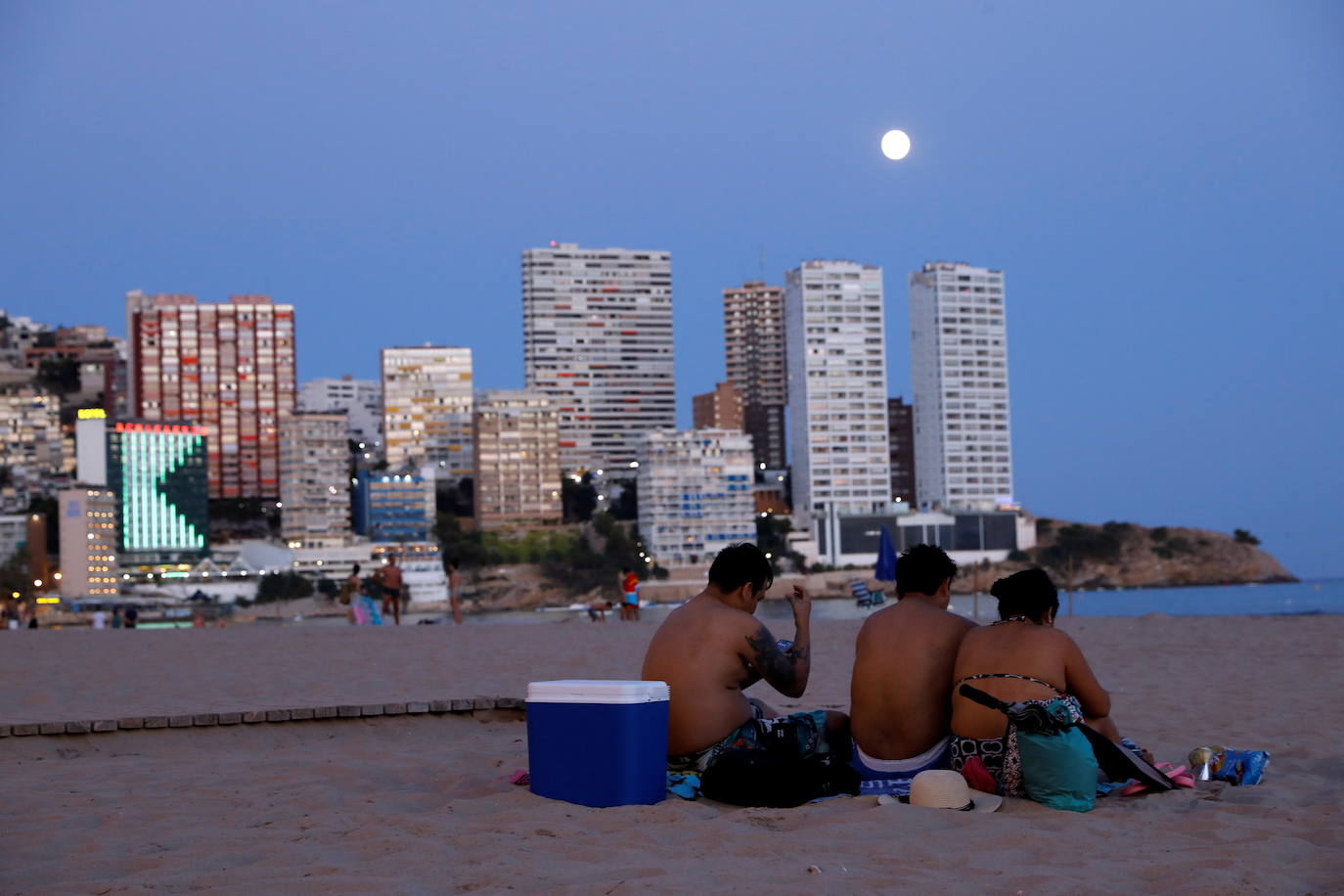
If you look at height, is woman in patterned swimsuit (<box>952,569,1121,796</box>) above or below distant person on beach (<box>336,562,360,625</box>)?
above

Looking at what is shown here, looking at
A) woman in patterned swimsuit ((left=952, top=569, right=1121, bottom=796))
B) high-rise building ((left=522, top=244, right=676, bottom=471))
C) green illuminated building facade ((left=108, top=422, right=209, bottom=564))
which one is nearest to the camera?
woman in patterned swimsuit ((left=952, top=569, right=1121, bottom=796))

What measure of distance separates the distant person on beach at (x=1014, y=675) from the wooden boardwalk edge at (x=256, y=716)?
2.85 meters

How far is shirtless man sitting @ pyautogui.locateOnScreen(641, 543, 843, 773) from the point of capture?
4.96 meters

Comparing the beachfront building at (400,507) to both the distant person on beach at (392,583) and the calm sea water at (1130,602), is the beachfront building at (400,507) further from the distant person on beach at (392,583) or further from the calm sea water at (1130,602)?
the distant person on beach at (392,583)

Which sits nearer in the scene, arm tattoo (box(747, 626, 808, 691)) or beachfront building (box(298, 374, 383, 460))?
arm tattoo (box(747, 626, 808, 691))

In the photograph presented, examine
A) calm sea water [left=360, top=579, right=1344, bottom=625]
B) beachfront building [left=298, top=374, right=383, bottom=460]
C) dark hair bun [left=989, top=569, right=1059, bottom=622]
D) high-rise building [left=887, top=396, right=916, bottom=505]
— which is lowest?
calm sea water [left=360, top=579, right=1344, bottom=625]

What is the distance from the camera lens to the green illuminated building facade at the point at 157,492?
10425 cm

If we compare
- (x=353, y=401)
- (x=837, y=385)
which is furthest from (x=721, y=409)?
(x=353, y=401)

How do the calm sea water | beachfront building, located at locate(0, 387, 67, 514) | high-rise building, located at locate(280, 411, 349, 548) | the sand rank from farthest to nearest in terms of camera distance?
beachfront building, located at locate(0, 387, 67, 514) < high-rise building, located at locate(280, 411, 349, 548) < the calm sea water < the sand

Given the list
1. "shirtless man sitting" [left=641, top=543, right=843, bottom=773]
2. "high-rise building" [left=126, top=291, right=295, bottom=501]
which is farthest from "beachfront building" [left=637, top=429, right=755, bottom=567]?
"shirtless man sitting" [left=641, top=543, right=843, bottom=773]

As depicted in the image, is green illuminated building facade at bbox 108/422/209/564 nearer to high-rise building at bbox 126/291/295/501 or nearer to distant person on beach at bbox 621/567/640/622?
high-rise building at bbox 126/291/295/501

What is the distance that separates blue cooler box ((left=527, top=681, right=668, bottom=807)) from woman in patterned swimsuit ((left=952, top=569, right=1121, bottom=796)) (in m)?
1.01

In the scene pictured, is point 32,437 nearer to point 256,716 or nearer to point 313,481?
point 313,481

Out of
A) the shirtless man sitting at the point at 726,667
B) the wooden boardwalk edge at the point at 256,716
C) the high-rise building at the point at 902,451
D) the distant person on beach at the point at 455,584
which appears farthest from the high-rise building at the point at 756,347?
the shirtless man sitting at the point at 726,667
